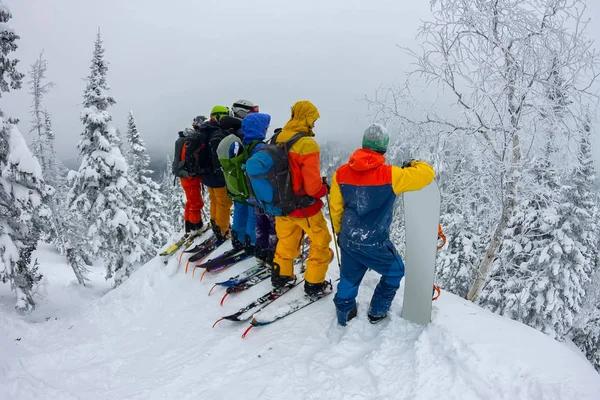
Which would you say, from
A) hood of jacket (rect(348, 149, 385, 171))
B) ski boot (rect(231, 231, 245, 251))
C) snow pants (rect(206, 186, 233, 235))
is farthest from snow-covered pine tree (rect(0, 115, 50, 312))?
hood of jacket (rect(348, 149, 385, 171))

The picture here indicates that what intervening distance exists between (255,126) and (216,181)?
2.43m

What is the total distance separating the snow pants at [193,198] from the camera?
7.60 m

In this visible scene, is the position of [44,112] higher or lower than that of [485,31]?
lower

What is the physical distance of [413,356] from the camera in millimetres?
3539

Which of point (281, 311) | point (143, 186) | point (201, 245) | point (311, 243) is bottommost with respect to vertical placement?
point (143, 186)

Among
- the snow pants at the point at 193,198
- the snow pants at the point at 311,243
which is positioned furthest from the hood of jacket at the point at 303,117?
the snow pants at the point at 193,198

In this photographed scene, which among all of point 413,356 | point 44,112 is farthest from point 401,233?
point 44,112

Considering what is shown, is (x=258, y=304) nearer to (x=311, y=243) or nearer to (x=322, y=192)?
(x=311, y=243)

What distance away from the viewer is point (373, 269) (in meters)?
4.05

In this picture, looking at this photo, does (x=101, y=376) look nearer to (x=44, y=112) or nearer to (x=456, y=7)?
(x=456, y=7)

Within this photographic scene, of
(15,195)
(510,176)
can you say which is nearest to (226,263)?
(510,176)

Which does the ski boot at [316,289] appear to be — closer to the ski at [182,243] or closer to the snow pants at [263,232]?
the snow pants at [263,232]

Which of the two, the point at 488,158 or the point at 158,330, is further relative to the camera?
the point at 488,158

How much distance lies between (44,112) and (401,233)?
93.6 feet
